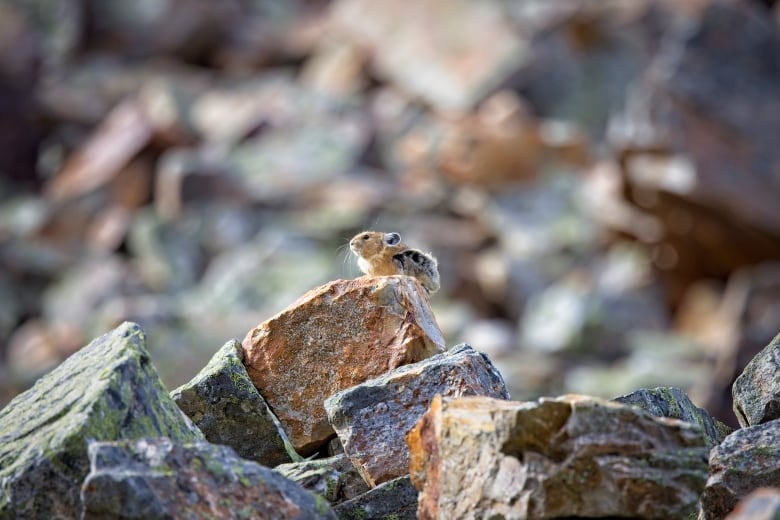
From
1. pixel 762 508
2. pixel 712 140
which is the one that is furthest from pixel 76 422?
pixel 712 140

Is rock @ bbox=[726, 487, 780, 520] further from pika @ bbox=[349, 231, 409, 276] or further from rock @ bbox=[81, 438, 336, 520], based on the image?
pika @ bbox=[349, 231, 409, 276]

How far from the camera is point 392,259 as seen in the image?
11.0 meters

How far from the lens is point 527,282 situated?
35344mm

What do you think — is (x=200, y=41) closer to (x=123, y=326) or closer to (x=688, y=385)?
(x=688, y=385)

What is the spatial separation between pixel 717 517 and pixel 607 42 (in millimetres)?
42837

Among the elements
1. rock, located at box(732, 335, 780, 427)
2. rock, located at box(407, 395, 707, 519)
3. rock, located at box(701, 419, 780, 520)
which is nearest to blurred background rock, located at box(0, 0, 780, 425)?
rock, located at box(732, 335, 780, 427)

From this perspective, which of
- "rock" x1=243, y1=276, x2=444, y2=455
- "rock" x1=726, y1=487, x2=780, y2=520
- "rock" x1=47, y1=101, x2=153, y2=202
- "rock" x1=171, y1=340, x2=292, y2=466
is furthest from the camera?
"rock" x1=47, y1=101, x2=153, y2=202

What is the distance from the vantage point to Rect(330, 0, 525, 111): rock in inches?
1752

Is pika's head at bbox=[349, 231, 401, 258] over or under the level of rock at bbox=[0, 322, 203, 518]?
over

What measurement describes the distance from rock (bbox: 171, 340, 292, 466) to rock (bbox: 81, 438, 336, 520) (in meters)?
1.58

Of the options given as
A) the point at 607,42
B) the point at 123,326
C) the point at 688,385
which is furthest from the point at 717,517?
the point at 607,42

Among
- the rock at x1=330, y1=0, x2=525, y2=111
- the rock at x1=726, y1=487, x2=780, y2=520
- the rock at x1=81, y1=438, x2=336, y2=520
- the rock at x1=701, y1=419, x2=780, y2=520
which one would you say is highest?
the rock at x1=330, y1=0, x2=525, y2=111

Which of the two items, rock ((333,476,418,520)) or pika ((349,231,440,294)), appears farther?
pika ((349,231,440,294))

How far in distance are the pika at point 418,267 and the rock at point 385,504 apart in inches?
146
